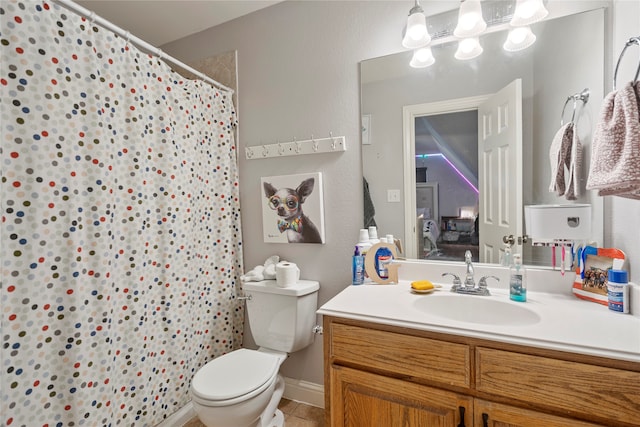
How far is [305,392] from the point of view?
1869 millimetres

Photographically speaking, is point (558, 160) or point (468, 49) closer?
point (558, 160)

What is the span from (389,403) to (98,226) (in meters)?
1.35

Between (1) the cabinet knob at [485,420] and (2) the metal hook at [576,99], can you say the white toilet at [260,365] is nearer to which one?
(1) the cabinet knob at [485,420]

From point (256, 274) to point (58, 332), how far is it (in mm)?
915

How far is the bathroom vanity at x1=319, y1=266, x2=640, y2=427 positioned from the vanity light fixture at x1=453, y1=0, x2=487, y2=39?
1.17 meters

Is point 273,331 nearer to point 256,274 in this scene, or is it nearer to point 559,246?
point 256,274

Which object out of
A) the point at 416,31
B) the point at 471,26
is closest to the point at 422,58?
the point at 416,31

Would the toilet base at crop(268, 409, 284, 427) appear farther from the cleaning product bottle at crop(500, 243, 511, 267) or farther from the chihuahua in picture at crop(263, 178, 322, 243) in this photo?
the cleaning product bottle at crop(500, 243, 511, 267)

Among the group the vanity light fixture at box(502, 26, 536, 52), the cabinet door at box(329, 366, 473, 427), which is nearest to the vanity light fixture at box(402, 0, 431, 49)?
the vanity light fixture at box(502, 26, 536, 52)

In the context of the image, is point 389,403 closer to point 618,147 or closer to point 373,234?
point 373,234

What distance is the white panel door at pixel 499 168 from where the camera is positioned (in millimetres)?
1360

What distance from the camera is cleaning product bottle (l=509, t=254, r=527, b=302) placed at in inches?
47.8

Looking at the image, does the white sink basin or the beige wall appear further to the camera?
the beige wall

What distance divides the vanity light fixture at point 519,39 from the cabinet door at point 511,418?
1428 mm
